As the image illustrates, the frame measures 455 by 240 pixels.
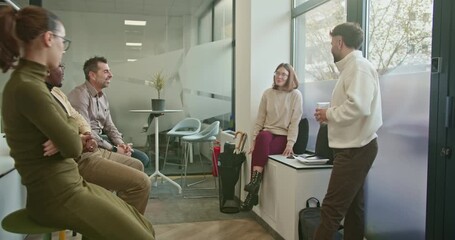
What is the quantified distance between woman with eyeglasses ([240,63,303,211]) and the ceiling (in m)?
2.52

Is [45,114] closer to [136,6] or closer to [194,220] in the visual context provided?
[194,220]

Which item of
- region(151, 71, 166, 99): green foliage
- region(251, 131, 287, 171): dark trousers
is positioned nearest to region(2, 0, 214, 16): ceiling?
region(151, 71, 166, 99): green foliage

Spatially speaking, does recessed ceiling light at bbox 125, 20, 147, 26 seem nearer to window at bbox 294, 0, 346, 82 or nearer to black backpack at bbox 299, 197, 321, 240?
window at bbox 294, 0, 346, 82

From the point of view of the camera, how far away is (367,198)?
2604 millimetres

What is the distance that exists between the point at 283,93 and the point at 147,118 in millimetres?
2462

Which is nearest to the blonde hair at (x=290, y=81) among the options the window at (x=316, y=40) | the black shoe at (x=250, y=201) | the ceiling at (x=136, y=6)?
the window at (x=316, y=40)

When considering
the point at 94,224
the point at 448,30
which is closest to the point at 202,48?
the point at 448,30

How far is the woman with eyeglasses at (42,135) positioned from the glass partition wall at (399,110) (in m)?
1.64

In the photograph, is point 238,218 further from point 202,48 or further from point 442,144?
point 202,48

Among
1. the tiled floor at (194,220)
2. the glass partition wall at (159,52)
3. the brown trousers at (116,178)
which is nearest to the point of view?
the brown trousers at (116,178)

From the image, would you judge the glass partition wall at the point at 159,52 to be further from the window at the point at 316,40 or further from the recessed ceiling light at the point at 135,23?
the window at the point at 316,40

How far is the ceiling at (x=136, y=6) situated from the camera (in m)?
4.85

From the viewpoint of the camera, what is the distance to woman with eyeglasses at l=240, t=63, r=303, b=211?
3.20 meters

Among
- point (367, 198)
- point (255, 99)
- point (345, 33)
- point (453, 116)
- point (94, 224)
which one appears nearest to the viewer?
point (94, 224)
